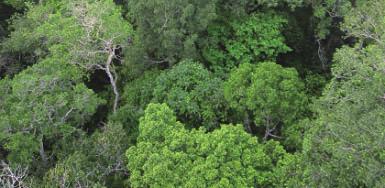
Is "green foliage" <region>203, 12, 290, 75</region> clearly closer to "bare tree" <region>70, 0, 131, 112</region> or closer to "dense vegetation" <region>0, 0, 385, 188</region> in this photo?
"dense vegetation" <region>0, 0, 385, 188</region>

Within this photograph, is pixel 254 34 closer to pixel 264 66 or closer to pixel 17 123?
pixel 264 66

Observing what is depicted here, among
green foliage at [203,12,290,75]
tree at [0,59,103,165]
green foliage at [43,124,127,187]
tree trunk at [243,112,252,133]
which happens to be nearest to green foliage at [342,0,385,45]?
green foliage at [203,12,290,75]

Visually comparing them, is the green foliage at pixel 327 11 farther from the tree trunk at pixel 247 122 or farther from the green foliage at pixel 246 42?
the tree trunk at pixel 247 122

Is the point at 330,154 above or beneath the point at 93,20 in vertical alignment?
beneath

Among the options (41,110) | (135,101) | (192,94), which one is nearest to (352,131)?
(192,94)

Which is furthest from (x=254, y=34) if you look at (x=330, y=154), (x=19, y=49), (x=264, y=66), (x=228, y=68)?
(x=19, y=49)

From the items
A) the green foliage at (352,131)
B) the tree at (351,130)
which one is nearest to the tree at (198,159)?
the tree at (351,130)
